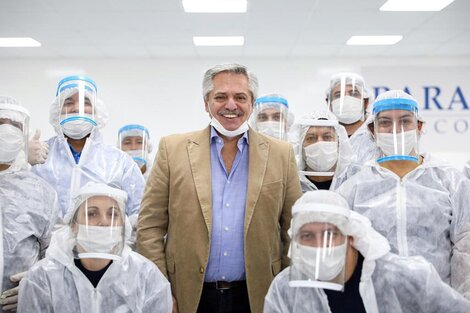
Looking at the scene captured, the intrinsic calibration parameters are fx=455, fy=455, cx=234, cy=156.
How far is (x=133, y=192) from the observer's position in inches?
93.8

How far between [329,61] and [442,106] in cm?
177

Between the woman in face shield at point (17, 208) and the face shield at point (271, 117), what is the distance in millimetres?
1286

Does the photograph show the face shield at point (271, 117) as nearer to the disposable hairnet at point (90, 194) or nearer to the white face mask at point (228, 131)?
the white face mask at point (228, 131)

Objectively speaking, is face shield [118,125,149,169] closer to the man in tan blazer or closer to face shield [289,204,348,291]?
the man in tan blazer

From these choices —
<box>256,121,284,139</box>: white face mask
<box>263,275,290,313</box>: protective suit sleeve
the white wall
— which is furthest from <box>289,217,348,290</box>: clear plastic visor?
the white wall

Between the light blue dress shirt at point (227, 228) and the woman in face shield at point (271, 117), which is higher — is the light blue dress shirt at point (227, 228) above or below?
below

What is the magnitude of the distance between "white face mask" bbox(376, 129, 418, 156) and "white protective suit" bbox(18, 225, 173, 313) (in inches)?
42.3

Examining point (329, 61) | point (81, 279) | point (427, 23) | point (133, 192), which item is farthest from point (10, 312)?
point (329, 61)

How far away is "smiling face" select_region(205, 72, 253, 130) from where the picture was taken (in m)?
1.89

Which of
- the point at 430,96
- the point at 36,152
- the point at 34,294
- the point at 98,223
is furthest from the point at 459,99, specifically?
the point at 34,294

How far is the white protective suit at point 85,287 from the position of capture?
5.65 feet

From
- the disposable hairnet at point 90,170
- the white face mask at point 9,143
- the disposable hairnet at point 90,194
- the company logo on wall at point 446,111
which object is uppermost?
the company logo on wall at point 446,111

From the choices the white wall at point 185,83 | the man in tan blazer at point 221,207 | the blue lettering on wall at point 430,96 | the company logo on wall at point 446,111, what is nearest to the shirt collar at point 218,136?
the man in tan blazer at point 221,207

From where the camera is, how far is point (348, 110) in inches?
111
